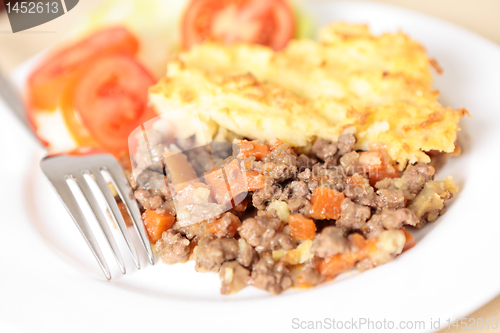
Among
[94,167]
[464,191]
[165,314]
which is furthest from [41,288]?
[464,191]

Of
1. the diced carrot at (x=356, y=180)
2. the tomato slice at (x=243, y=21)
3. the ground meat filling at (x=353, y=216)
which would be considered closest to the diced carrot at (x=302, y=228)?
the ground meat filling at (x=353, y=216)

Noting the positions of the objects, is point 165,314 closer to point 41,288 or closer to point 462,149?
point 41,288

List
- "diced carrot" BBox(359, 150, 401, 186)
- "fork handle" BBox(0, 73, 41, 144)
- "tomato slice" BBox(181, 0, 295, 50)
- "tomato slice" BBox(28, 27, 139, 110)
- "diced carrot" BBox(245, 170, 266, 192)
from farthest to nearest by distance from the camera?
"tomato slice" BBox(181, 0, 295, 50), "tomato slice" BBox(28, 27, 139, 110), "fork handle" BBox(0, 73, 41, 144), "diced carrot" BBox(359, 150, 401, 186), "diced carrot" BBox(245, 170, 266, 192)

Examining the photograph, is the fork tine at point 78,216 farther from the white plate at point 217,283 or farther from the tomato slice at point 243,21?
the tomato slice at point 243,21

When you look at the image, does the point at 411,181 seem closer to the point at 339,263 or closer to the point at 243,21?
the point at 339,263

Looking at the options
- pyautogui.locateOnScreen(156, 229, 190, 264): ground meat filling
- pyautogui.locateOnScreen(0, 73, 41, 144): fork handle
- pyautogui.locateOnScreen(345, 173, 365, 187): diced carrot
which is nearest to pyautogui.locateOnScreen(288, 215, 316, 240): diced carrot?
pyautogui.locateOnScreen(345, 173, 365, 187): diced carrot

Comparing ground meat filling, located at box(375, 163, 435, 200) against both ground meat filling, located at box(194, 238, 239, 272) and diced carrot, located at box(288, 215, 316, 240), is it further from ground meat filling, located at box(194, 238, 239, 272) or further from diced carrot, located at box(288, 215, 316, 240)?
ground meat filling, located at box(194, 238, 239, 272)
